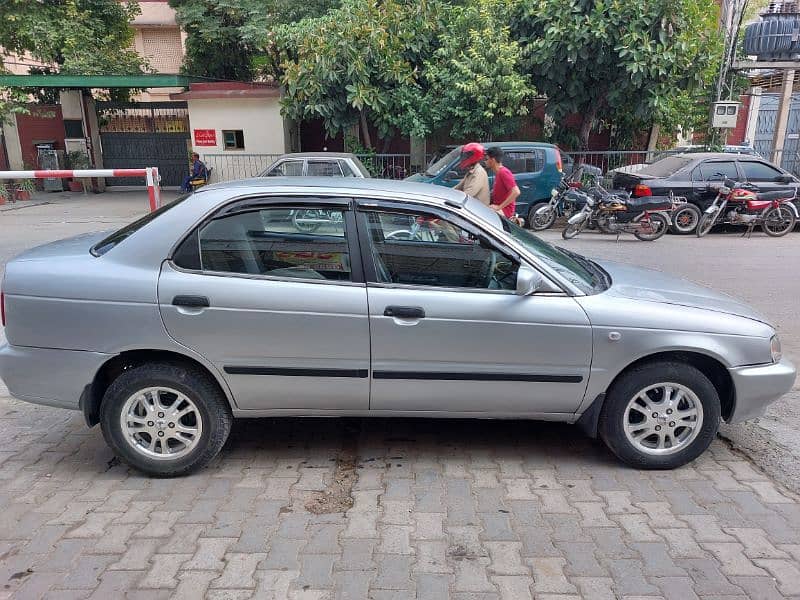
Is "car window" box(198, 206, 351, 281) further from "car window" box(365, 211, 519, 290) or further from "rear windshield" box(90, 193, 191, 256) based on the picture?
"rear windshield" box(90, 193, 191, 256)

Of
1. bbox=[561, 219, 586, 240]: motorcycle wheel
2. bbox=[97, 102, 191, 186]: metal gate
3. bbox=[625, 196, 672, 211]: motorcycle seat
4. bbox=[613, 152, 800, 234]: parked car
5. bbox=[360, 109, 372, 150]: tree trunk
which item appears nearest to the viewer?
bbox=[625, 196, 672, 211]: motorcycle seat

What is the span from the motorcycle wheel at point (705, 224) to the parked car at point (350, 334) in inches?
364

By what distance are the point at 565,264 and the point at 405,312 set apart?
114 centimetres

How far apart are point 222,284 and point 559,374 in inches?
75.9

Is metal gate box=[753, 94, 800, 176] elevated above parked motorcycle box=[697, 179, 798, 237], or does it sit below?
above

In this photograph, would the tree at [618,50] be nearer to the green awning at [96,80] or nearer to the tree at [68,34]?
the green awning at [96,80]

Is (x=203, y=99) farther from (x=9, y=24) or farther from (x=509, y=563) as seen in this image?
(x=509, y=563)

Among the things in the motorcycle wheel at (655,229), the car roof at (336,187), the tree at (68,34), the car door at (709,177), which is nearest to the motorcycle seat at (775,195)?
the car door at (709,177)

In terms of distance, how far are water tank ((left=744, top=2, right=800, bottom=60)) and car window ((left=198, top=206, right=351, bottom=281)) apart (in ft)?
60.2

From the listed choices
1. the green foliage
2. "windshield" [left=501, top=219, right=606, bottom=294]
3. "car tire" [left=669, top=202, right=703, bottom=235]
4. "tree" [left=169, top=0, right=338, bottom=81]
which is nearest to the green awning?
"tree" [left=169, top=0, right=338, bottom=81]

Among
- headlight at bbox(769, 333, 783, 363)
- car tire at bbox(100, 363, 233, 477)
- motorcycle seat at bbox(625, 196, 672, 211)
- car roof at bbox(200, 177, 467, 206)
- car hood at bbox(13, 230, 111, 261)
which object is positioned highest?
car roof at bbox(200, 177, 467, 206)

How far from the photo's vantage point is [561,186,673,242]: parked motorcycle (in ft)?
37.8

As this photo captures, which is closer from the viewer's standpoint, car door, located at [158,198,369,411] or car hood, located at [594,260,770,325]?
car door, located at [158,198,369,411]

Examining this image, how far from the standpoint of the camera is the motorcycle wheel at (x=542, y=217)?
1253 cm
